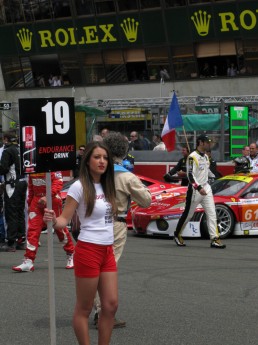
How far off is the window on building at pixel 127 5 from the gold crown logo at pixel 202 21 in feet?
9.95

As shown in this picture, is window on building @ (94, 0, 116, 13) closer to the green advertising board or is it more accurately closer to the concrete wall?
the concrete wall

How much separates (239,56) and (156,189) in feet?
67.0

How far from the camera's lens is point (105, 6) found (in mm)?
36156

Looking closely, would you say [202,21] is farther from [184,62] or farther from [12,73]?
[12,73]

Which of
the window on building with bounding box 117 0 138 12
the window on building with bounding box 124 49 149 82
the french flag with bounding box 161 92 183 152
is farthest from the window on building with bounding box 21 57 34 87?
the french flag with bounding box 161 92 183 152

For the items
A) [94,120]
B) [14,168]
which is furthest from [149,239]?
[94,120]

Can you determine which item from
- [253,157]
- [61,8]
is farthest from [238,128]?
[61,8]

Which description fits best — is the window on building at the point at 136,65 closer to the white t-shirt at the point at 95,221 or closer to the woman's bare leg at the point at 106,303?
the white t-shirt at the point at 95,221

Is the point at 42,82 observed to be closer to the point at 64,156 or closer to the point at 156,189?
the point at 156,189

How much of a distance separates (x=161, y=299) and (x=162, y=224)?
19.2 feet

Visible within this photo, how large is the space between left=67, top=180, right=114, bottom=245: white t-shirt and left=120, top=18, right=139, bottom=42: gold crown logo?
31.3 meters

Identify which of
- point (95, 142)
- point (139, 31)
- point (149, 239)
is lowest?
point (149, 239)

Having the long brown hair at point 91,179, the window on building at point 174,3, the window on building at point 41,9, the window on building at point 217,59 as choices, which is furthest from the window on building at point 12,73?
the long brown hair at point 91,179

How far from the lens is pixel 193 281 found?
348 inches
